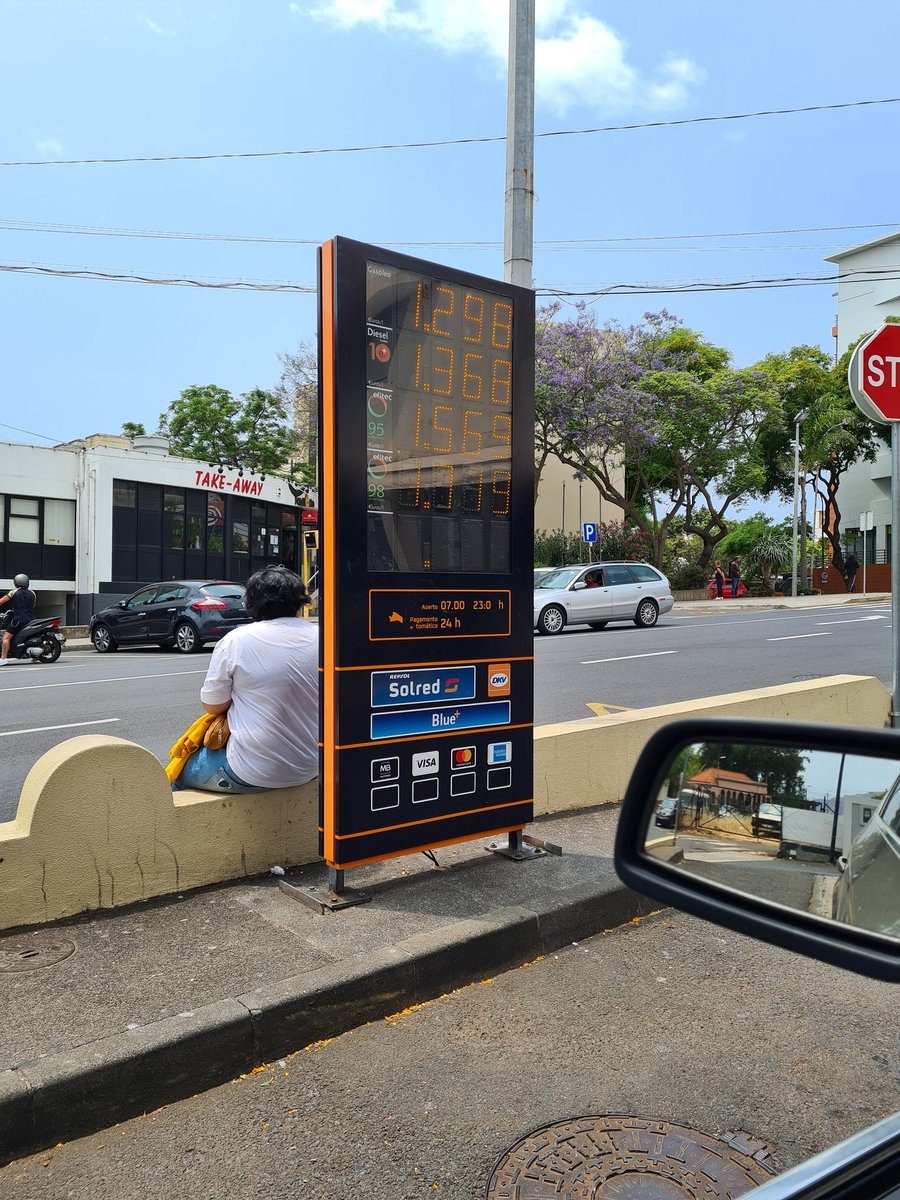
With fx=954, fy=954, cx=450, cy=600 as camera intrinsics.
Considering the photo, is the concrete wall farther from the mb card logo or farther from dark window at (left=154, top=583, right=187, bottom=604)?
dark window at (left=154, top=583, right=187, bottom=604)

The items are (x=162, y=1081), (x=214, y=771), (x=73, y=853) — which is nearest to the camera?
(x=162, y=1081)

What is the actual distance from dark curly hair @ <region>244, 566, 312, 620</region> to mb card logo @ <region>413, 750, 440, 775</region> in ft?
3.47

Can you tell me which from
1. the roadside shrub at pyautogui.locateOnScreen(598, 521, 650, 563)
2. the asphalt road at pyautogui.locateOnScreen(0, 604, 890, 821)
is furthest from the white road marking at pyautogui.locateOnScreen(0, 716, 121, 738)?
the roadside shrub at pyautogui.locateOnScreen(598, 521, 650, 563)

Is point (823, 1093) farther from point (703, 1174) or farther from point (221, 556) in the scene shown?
point (221, 556)

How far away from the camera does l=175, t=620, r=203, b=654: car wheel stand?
20.1 metres

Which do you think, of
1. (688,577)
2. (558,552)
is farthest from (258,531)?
(688,577)

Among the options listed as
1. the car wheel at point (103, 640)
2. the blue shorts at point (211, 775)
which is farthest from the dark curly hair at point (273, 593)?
the car wheel at point (103, 640)

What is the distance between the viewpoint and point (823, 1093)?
10.3ft

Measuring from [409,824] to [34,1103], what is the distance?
2.09 m

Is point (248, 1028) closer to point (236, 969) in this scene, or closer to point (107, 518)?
point (236, 969)

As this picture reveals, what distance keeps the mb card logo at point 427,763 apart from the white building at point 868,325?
43944 mm

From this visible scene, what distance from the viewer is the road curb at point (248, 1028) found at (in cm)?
284

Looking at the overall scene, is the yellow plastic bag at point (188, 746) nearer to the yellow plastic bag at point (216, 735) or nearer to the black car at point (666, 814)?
the yellow plastic bag at point (216, 735)

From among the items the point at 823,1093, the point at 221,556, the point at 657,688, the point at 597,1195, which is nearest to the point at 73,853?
the point at 597,1195
